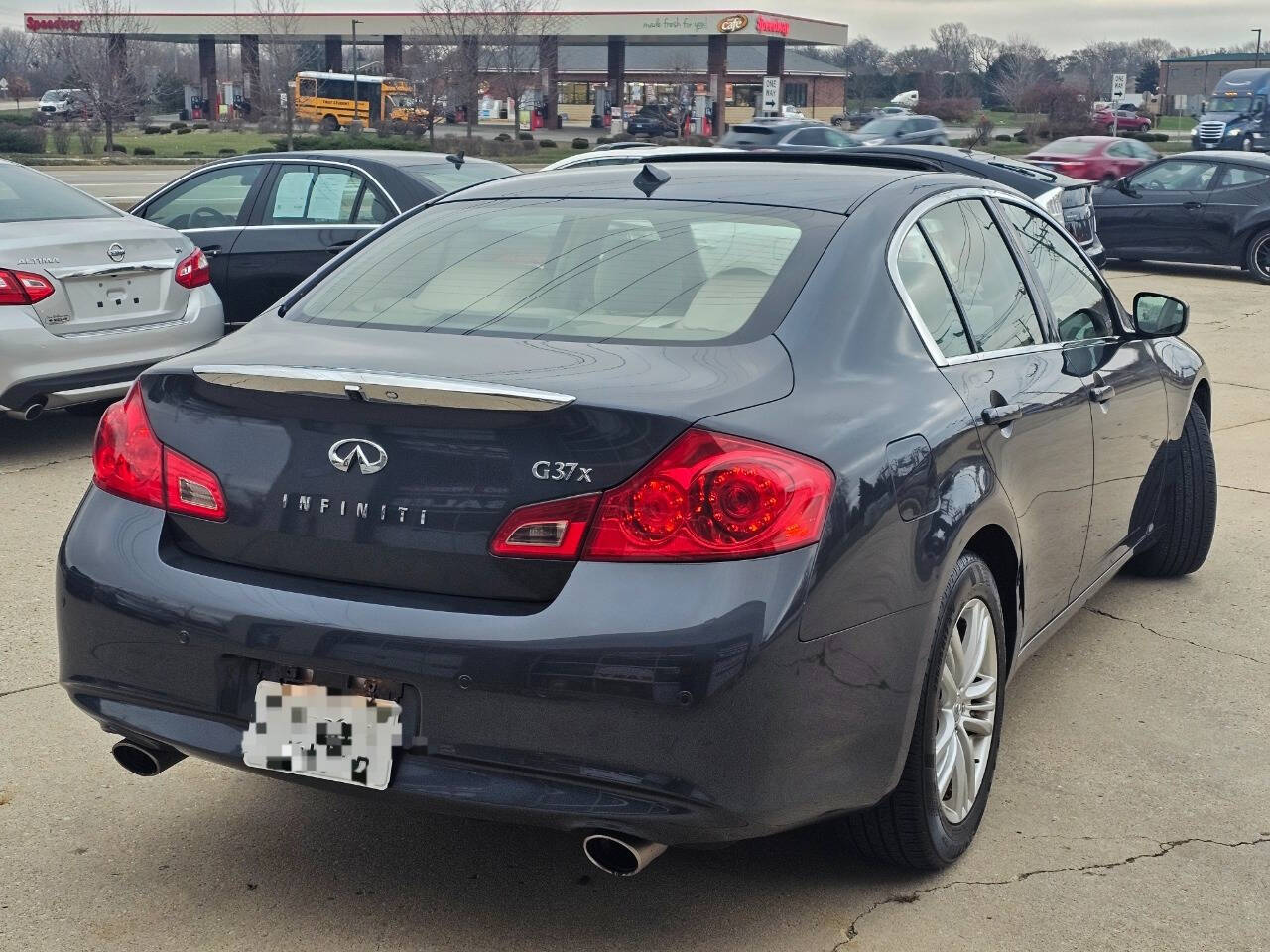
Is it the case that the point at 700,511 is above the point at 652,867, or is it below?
above

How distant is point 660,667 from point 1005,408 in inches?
54.0

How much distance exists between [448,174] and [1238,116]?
1723 inches

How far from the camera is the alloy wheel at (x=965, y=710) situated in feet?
10.6

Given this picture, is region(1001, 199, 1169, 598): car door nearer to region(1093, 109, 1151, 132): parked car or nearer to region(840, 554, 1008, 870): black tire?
region(840, 554, 1008, 870): black tire

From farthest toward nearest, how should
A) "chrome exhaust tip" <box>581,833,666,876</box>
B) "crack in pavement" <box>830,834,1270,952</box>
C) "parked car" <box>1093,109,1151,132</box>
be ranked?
"parked car" <box>1093,109,1151,132</box> < "crack in pavement" <box>830,834,1270,952</box> < "chrome exhaust tip" <box>581,833,666,876</box>

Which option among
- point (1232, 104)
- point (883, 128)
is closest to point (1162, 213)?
point (883, 128)

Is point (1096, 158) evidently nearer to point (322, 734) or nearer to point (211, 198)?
point (211, 198)

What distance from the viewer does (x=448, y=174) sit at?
9.25m

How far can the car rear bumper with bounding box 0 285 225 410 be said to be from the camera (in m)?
7.04

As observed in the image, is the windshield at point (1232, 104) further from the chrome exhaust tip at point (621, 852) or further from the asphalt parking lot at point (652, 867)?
the chrome exhaust tip at point (621, 852)

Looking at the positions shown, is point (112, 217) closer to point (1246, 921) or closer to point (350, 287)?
point (350, 287)

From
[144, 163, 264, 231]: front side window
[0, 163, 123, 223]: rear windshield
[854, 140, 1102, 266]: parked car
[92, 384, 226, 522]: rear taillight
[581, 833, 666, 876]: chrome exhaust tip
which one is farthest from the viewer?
[854, 140, 1102, 266]: parked car

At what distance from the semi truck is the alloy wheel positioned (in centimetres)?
4545

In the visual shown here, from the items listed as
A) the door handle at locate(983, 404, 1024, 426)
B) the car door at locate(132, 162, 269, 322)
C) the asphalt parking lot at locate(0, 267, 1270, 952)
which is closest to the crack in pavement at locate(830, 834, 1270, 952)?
the asphalt parking lot at locate(0, 267, 1270, 952)
